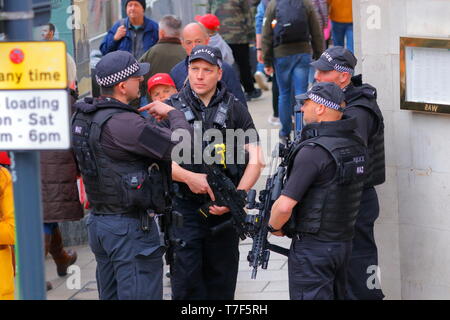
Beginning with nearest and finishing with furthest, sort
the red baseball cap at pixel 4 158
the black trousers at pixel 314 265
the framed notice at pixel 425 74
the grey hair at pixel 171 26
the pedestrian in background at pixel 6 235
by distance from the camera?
the pedestrian in background at pixel 6 235 → the black trousers at pixel 314 265 → the red baseball cap at pixel 4 158 → the framed notice at pixel 425 74 → the grey hair at pixel 171 26

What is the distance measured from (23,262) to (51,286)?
433 centimetres

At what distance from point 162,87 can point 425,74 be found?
6.60ft

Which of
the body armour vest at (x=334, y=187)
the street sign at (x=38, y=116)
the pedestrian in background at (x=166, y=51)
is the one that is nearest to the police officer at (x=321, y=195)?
the body armour vest at (x=334, y=187)

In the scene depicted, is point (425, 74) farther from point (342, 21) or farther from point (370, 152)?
point (342, 21)

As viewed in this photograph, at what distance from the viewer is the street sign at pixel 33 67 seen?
12.8ft

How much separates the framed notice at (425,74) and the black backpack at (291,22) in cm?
490

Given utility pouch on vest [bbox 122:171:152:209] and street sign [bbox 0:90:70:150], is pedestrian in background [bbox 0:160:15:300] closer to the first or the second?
utility pouch on vest [bbox 122:171:152:209]

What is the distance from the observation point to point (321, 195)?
18.9ft

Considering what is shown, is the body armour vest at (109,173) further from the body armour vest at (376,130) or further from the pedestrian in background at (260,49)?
the pedestrian in background at (260,49)

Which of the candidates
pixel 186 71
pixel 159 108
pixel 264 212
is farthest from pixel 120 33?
pixel 264 212

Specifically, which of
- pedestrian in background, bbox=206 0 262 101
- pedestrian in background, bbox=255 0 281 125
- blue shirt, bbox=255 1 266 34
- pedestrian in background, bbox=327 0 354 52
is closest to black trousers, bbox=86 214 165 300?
pedestrian in background, bbox=255 0 281 125

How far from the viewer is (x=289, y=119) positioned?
39.7 ft

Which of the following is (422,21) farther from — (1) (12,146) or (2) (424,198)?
(1) (12,146)

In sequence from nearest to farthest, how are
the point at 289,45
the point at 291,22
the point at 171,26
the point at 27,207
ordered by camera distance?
the point at 27,207 < the point at 171,26 < the point at 291,22 < the point at 289,45
